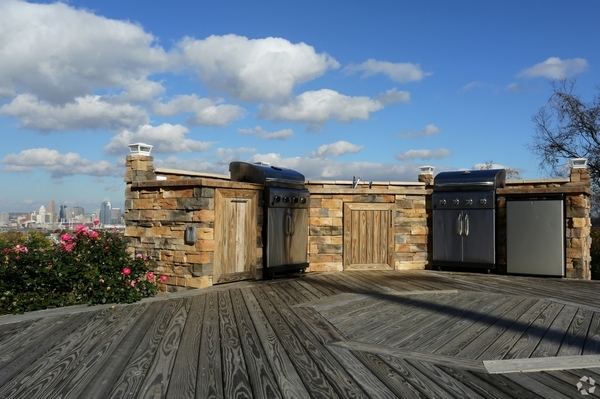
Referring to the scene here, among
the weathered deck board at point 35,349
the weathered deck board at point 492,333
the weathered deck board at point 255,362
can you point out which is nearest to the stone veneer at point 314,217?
the weathered deck board at point 255,362

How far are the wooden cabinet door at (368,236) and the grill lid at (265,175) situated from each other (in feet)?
3.87

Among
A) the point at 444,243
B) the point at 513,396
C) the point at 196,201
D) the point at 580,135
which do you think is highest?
the point at 580,135

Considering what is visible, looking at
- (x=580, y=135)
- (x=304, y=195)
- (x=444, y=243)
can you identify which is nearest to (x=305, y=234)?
(x=304, y=195)

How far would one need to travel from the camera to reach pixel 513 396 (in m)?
2.54

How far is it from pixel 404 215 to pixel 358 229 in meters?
0.90

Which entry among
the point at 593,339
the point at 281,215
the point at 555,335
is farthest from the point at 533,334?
the point at 281,215

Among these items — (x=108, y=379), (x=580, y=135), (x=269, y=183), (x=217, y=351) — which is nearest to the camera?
(x=108, y=379)

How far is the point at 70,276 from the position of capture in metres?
5.20

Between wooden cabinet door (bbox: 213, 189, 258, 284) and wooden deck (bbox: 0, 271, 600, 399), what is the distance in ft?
3.10

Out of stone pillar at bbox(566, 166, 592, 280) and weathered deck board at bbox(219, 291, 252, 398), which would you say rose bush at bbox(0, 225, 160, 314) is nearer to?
weathered deck board at bbox(219, 291, 252, 398)

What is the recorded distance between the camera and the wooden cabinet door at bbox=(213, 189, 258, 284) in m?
6.52

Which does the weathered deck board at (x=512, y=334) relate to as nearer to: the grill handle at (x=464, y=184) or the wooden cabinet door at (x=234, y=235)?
the grill handle at (x=464, y=184)

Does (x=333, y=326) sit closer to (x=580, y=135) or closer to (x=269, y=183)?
(x=269, y=183)

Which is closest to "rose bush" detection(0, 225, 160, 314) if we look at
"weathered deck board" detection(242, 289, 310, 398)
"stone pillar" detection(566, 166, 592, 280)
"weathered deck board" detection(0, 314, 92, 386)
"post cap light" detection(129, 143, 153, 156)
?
"weathered deck board" detection(0, 314, 92, 386)
